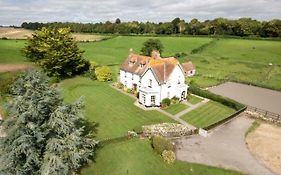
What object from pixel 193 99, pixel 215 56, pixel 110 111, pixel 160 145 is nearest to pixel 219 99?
pixel 193 99

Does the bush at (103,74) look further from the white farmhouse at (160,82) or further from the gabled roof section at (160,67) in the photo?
the white farmhouse at (160,82)

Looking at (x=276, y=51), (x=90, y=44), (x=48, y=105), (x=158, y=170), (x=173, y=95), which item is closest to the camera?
(x=48, y=105)

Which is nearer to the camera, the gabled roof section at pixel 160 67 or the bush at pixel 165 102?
the bush at pixel 165 102

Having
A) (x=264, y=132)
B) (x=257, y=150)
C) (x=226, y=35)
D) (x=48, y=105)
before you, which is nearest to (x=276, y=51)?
(x=226, y=35)

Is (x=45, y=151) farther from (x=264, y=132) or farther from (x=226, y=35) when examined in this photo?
(x=226, y=35)

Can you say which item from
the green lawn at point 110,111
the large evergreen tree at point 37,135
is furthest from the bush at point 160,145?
the large evergreen tree at point 37,135

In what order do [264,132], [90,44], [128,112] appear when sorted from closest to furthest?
1. [264,132]
2. [128,112]
3. [90,44]
